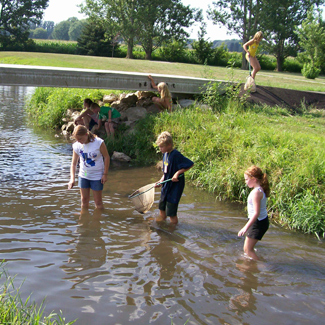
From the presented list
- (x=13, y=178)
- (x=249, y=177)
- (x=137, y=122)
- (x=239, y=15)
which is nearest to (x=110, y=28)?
(x=239, y=15)

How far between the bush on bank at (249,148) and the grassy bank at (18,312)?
447 cm

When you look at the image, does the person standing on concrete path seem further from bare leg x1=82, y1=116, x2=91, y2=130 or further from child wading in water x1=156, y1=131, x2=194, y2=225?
child wading in water x1=156, y1=131, x2=194, y2=225

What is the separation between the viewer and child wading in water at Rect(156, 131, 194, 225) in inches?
224

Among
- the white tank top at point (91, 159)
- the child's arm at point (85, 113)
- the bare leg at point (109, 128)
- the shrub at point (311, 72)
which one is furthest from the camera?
the shrub at point (311, 72)

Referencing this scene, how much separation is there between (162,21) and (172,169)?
46.6m

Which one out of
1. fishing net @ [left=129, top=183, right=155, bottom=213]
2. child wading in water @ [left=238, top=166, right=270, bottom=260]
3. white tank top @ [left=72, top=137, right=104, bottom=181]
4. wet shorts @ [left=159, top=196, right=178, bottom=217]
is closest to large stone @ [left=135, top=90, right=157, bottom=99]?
fishing net @ [left=129, top=183, right=155, bottom=213]

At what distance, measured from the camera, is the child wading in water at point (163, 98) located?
1122 cm

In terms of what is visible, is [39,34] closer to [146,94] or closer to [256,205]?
[146,94]

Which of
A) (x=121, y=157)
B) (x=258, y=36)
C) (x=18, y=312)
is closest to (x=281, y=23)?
(x=258, y=36)

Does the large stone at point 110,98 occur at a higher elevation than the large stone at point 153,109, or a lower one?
higher

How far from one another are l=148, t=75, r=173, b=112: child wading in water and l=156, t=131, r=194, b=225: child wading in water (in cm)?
564

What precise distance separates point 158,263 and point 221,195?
341 centimetres

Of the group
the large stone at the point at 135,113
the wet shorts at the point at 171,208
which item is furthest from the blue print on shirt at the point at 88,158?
the large stone at the point at 135,113

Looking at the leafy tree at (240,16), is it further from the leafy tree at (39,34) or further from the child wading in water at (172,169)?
the leafy tree at (39,34)
